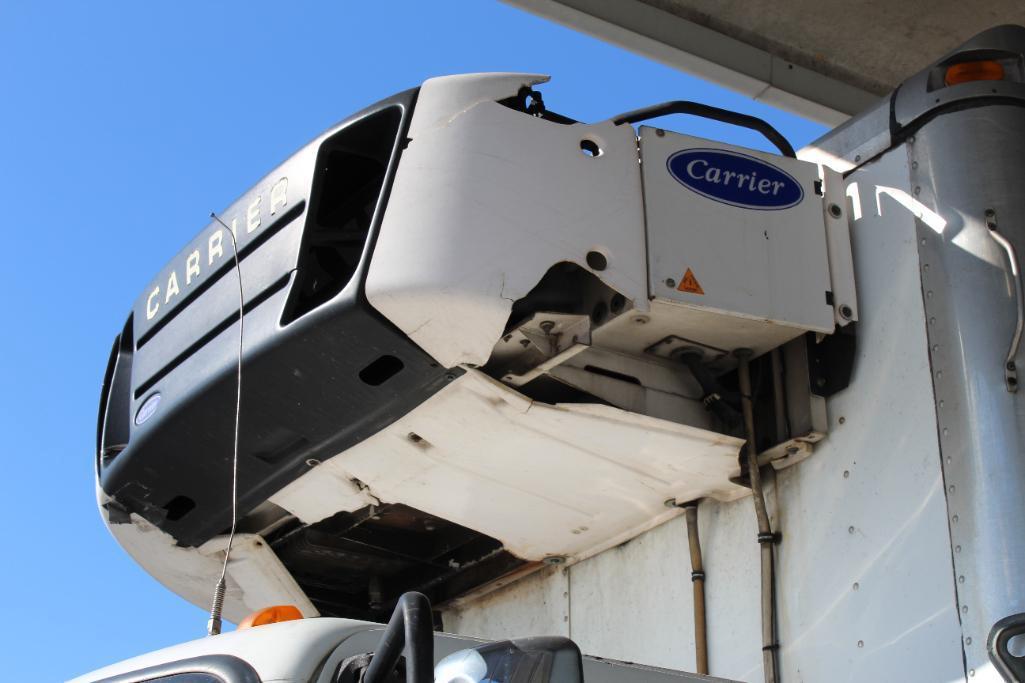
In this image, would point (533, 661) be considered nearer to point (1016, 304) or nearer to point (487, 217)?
point (487, 217)

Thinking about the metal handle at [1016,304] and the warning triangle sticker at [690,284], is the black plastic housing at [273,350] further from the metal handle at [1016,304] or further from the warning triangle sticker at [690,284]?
the metal handle at [1016,304]

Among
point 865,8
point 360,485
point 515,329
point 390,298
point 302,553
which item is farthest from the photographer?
point 865,8

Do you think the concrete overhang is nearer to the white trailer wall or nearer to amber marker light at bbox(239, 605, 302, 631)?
the white trailer wall

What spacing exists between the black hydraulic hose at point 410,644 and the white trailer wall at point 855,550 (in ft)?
5.31

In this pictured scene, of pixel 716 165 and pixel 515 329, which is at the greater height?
pixel 716 165

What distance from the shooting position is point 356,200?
394cm

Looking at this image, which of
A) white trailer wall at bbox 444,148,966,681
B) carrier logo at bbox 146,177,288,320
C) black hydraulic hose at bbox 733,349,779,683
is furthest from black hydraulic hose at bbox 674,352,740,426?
carrier logo at bbox 146,177,288,320

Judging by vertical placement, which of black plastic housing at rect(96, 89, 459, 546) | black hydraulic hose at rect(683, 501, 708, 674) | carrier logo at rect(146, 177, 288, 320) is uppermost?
carrier logo at rect(146, 177, 288, 320)

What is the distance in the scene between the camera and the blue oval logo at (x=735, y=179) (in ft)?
12.9

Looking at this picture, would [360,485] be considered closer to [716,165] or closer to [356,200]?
[356,200]

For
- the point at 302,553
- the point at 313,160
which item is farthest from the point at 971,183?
the point at 302,553

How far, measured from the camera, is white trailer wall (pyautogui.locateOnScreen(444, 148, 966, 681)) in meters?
3.47

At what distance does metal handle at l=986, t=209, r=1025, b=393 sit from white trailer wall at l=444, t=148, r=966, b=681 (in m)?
0.20

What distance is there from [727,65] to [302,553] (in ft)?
11.3
